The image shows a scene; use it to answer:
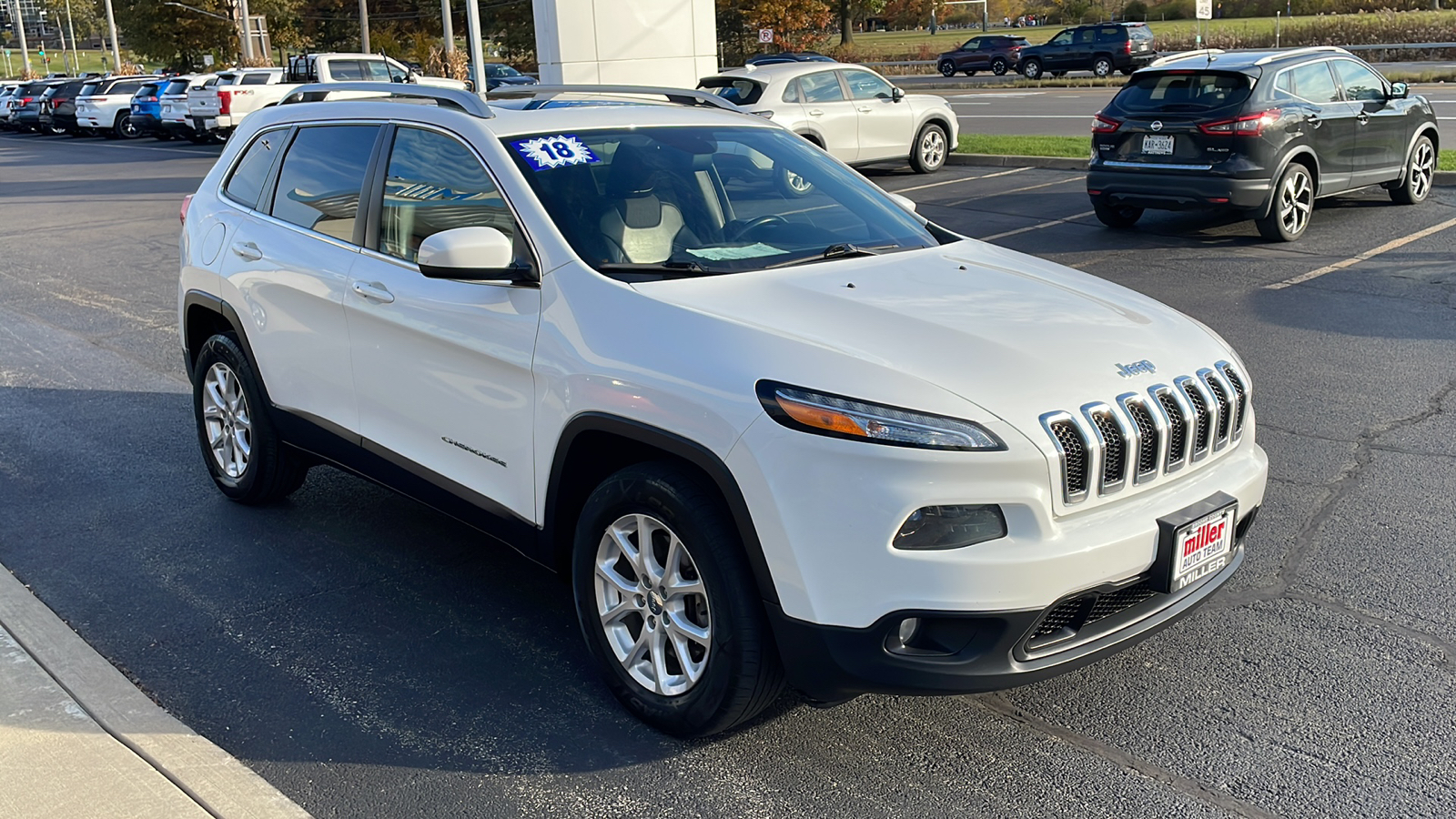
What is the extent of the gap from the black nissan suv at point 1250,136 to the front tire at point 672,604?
8877 millimetres

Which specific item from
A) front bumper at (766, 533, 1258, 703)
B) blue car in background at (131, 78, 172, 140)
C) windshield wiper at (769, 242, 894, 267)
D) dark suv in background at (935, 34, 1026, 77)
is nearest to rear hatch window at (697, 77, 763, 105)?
windshield wiper at (769, 242, 894, 267)

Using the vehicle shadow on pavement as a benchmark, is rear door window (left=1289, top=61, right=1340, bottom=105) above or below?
above

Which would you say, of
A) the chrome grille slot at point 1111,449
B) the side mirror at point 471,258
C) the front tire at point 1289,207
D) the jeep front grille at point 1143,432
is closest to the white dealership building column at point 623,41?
the front tire at point 1289,207

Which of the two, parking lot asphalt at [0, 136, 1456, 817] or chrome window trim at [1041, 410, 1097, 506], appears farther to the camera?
parking lot asphalt at [0, 136, 1456, 817]

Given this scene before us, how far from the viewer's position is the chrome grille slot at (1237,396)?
3639mm

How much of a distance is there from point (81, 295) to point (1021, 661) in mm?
10339

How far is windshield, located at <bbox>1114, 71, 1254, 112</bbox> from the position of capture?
11000 mm

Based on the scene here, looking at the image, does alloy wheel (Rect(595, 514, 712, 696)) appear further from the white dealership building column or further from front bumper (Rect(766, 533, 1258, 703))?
the white dealership building column

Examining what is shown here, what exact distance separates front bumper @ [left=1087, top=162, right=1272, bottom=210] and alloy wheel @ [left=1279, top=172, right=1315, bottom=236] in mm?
298

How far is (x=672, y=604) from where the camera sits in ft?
11.4

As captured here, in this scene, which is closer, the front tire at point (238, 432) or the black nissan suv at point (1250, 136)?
the front tire at point (238, 432)

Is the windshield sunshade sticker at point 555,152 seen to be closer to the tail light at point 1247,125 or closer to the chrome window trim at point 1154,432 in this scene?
the chrome window trim at point 1154,432

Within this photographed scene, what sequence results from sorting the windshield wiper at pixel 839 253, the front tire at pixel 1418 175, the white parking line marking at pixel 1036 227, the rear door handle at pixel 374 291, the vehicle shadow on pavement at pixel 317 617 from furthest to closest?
the front tire at pixel 1418 175, the white parking line marking at pixel 1036 227, the rear door handle at pixel 374 291, the windshield wiper at pixel 839 253, the vehicle shadow on pavement at pixel 317 617

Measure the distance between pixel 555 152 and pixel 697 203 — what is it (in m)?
0.50
